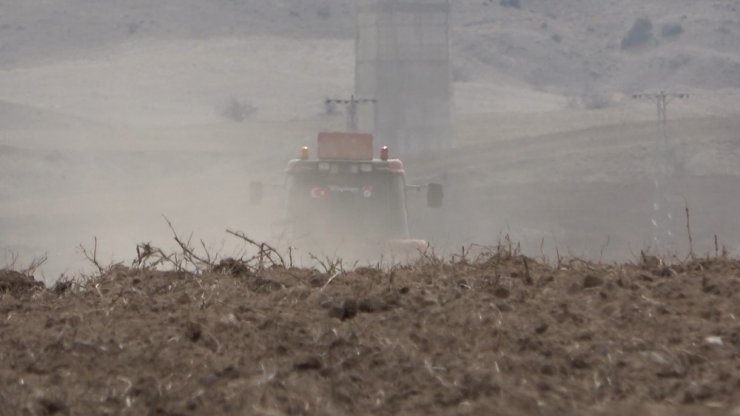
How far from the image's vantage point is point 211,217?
42.8 m

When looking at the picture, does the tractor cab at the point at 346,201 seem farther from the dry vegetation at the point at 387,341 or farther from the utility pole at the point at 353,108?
the utility pole at the point at 353,108

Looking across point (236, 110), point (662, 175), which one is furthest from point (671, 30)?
point (662, 175)

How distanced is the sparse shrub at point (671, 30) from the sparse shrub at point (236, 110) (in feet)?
118

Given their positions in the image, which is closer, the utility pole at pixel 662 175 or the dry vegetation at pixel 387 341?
the dry vegetation at pixel 387 341

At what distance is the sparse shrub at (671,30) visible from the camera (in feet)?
375

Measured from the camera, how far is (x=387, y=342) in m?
7.83

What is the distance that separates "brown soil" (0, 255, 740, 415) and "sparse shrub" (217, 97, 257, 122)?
83611 mm

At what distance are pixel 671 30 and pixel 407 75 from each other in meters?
57.1

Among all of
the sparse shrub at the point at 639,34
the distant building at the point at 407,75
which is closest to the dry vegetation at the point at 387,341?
the distant building at the point at 407,75

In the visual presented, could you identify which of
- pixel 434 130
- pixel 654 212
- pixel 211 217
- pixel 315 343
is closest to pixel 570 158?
pixel 434 130

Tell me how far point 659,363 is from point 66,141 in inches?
2609

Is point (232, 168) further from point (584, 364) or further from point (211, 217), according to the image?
point (584, 364)

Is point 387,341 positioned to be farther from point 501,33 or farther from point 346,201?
point 501,33

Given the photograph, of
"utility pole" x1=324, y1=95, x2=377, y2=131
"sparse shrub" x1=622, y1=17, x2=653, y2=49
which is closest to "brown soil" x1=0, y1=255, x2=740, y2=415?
"utility pole" x1=324, y1=95, x2=377, y2=131
